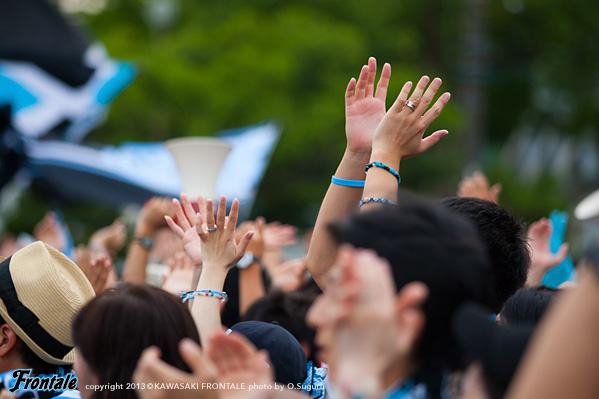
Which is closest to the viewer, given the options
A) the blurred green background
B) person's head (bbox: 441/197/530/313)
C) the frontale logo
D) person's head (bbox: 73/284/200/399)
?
person's head (bbox: 73/284/200/399)

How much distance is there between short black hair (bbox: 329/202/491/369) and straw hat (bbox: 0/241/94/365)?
1328 millimetres

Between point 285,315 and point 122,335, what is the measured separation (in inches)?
69.6

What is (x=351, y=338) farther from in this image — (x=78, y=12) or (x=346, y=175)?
(x=78, y=12)

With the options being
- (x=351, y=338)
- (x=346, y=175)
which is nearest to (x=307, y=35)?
(x=346, y=175)

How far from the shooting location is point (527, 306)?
2.49m

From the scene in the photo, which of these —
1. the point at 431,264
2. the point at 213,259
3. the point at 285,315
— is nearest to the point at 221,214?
the point at 213,259

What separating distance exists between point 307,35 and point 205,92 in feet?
8.12

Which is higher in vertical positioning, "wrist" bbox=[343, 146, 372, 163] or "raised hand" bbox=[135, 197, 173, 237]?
"wrist" bbox=[343, 146, 372, 163]

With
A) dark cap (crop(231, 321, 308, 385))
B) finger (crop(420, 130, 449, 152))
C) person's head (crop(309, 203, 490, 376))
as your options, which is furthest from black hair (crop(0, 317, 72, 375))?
finger (crop(420, 130, 449, 152))

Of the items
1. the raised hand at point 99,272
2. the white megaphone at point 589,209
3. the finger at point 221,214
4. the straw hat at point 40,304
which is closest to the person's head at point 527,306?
the finger at point 221,214

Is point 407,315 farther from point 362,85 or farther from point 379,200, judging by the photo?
point 362,85

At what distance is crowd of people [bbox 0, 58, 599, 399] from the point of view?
1.39m

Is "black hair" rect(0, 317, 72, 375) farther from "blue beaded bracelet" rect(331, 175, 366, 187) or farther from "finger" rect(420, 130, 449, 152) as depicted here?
"finger" rect(420, 130, 449, 152)

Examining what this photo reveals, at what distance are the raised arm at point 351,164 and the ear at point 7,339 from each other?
107 cm
